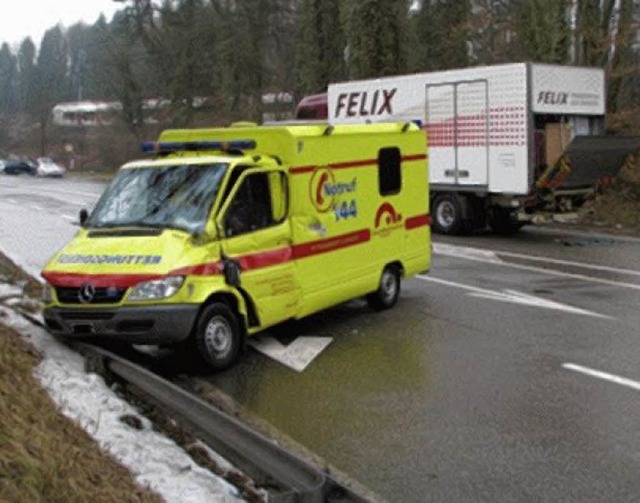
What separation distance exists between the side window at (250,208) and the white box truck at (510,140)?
9.53 m

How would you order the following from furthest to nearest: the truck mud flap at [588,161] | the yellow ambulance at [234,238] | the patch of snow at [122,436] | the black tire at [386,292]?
1. the truck mud flap at [588,161]
2. the black tire at [386,292]
3. the yellow ambulance at [234,238]
4. the patch of snow at [122,436]

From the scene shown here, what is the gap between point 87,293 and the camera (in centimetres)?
785

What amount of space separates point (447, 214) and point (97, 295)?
12741 mm

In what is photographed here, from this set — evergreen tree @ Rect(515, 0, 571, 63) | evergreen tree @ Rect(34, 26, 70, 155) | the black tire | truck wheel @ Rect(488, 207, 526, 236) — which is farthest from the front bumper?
evergreen tree @ Rect(34, 26, 70, 155)

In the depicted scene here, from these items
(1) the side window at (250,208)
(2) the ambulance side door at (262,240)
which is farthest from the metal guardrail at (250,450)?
(1) the side window at (250,208)

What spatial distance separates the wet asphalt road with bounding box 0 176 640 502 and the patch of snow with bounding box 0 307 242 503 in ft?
3.56

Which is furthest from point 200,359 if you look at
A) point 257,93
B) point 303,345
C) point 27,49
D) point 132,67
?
point 27,49

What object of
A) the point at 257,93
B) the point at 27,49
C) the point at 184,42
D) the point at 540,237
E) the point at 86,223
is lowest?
the point at 540,237

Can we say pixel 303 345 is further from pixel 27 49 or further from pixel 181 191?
pixel 27 49

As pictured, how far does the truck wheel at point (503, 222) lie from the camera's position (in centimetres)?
1911

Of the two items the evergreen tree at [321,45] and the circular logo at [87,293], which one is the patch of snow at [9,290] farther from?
the evergreen tree at [321,45]

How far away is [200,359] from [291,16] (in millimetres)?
46221

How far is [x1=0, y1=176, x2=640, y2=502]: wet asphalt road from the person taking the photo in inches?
224

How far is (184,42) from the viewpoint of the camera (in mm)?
55906
